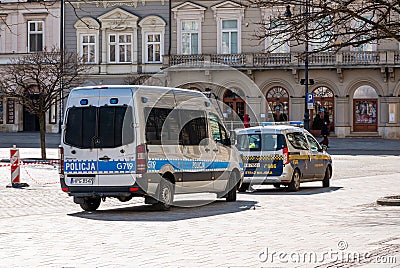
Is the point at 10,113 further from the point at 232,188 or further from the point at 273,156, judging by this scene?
the point at 232,188

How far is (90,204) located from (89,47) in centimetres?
4379

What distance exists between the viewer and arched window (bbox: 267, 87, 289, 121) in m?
57.0

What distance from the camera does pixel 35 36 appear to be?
201 ft

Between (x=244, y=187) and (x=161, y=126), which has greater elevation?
(x=161, y=126)

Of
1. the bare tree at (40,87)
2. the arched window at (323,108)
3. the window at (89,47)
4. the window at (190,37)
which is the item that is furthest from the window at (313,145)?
the window at (89,47)

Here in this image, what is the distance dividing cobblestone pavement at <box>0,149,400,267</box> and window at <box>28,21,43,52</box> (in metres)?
40.0

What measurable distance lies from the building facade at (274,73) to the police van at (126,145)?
36.4 metres

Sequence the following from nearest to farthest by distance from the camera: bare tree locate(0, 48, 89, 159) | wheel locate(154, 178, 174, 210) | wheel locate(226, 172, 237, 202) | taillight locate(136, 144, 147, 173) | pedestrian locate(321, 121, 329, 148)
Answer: taillight locate(136, 144, 147, 173) → wheel locate(154, 178, 174, 210) → wheel locate(226, 172, 237, 202) → bare tree locate(0, 48, 89, 159) → pedestrian locate(321, 121, 329, 148)

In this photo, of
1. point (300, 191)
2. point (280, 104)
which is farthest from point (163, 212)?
point (280, 104)

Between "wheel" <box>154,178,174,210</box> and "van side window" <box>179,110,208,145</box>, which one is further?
"van side window" <box>179,110,208,145</box>

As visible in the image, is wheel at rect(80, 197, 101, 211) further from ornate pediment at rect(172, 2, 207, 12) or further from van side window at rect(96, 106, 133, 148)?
ornate pediment at rect(172, 2, 207, 12)

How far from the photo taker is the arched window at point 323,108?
56.3 metres

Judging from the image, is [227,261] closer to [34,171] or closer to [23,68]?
[34,171]

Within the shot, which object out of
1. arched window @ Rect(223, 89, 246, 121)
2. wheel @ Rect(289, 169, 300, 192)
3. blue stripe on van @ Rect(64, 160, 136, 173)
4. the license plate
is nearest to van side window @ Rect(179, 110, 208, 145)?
blue stripe on van @ Rect(64, 160, 136, 173)
